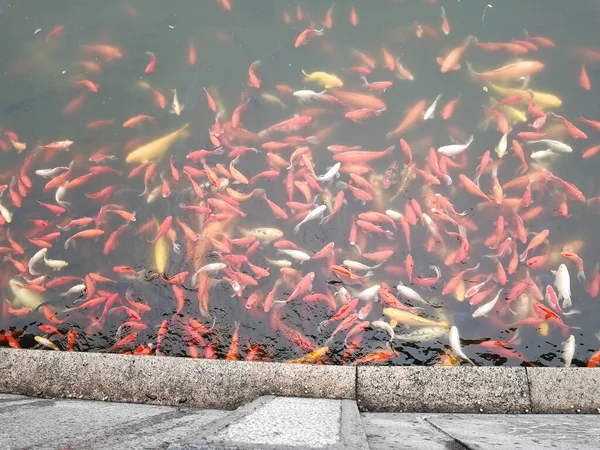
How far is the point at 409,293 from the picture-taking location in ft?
10.3

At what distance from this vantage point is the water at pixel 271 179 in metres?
3.12

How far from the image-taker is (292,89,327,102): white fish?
3.44 meters

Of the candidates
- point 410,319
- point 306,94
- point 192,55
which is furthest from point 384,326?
point 192,55

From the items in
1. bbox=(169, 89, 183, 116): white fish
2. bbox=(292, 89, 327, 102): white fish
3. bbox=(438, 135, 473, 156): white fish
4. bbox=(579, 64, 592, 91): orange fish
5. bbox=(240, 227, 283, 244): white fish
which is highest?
bbox=(579, 64, 592, 91): orange fish

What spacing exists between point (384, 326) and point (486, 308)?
2.11 feet

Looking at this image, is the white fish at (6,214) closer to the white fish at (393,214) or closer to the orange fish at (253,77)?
the orange fish at (253,77)

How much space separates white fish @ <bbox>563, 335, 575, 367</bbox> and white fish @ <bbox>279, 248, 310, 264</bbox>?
5.43ft

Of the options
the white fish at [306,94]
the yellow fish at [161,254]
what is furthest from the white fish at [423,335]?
the white fish at [306,94]

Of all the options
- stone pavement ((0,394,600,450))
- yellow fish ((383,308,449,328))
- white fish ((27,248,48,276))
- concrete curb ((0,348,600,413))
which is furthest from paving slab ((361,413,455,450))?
white fish ((27,248,48,276))

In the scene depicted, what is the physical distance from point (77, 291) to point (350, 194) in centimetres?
192

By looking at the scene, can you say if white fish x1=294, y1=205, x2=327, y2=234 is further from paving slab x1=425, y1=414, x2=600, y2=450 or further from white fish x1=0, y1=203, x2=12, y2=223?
white fish x1=0, y1=203, x2=12, y2=223

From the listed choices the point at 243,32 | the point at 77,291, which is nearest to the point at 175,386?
the point at 77,291

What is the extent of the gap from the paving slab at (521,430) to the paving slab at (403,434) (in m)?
0.05

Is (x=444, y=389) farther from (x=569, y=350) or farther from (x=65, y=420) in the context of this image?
(x=65, y=420)
